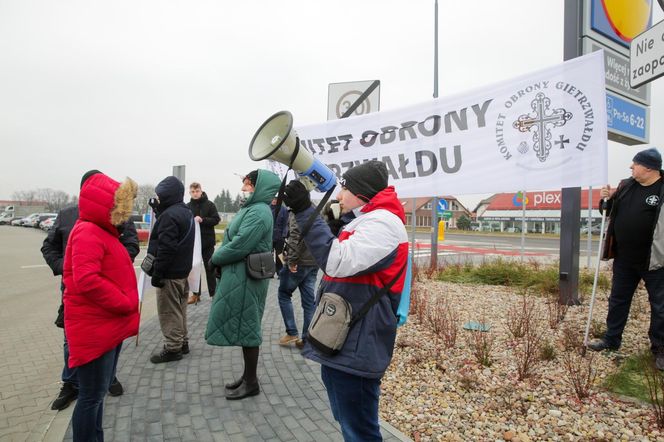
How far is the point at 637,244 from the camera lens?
359cm

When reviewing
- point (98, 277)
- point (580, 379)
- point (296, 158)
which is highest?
point (296, 158)

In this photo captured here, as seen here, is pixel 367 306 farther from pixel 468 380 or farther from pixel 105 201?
pixel 468 380

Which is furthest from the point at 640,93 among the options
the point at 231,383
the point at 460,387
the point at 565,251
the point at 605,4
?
the point at 231,383

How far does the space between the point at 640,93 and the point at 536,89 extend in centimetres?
405

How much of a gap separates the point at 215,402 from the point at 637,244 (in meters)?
4.02

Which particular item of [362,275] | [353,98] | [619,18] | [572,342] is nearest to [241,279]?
[362,275]

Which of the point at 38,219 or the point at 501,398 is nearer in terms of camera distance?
the point at 501,398

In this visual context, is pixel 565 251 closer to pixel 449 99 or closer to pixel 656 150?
pixel 656 150

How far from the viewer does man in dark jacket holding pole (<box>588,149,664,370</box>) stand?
11.2 feet

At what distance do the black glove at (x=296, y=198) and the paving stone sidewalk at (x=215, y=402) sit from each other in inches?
68.9

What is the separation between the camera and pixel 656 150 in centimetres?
347

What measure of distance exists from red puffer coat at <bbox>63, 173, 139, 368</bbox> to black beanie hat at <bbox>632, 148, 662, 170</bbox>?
424 cm

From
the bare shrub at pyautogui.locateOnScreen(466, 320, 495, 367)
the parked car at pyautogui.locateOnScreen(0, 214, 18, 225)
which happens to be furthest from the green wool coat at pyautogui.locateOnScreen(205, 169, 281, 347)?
the parked car at pyautogui.locateOnScreen(0, 214, 18, 225)

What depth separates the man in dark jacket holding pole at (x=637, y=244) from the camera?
340 centimetres
